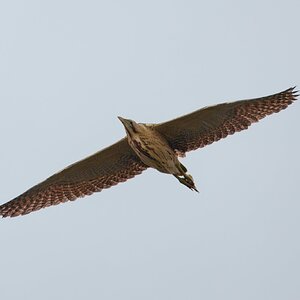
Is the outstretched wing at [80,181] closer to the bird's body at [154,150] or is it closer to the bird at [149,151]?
the bird at [149,151]

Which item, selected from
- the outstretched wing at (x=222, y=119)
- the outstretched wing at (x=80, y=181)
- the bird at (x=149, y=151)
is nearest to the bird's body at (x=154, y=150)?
the bird at (x=149, y=151)

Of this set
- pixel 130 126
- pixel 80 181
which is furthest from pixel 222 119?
pixel 80 181

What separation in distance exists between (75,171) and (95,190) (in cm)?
55

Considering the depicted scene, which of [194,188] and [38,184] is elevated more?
[38,184]

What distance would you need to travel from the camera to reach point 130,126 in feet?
52.3

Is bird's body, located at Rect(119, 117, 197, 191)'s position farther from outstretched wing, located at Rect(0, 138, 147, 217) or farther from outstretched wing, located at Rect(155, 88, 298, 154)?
outstretched wing, located at Rect(0, 138, 147, 217)

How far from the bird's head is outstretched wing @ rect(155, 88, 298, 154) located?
1.41ft

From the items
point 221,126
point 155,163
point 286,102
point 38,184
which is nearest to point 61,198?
point 38,184

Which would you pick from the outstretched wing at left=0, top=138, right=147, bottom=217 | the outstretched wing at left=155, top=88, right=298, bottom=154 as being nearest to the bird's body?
the outstretched wing at left=155, top=88, right=298, bottom=154

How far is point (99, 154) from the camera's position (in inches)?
659

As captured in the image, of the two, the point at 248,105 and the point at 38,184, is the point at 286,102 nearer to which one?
the point at 248,105

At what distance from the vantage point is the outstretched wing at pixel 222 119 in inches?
638

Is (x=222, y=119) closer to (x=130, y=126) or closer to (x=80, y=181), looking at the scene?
(x=130, y=126)

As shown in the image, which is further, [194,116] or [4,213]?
[4,213]
